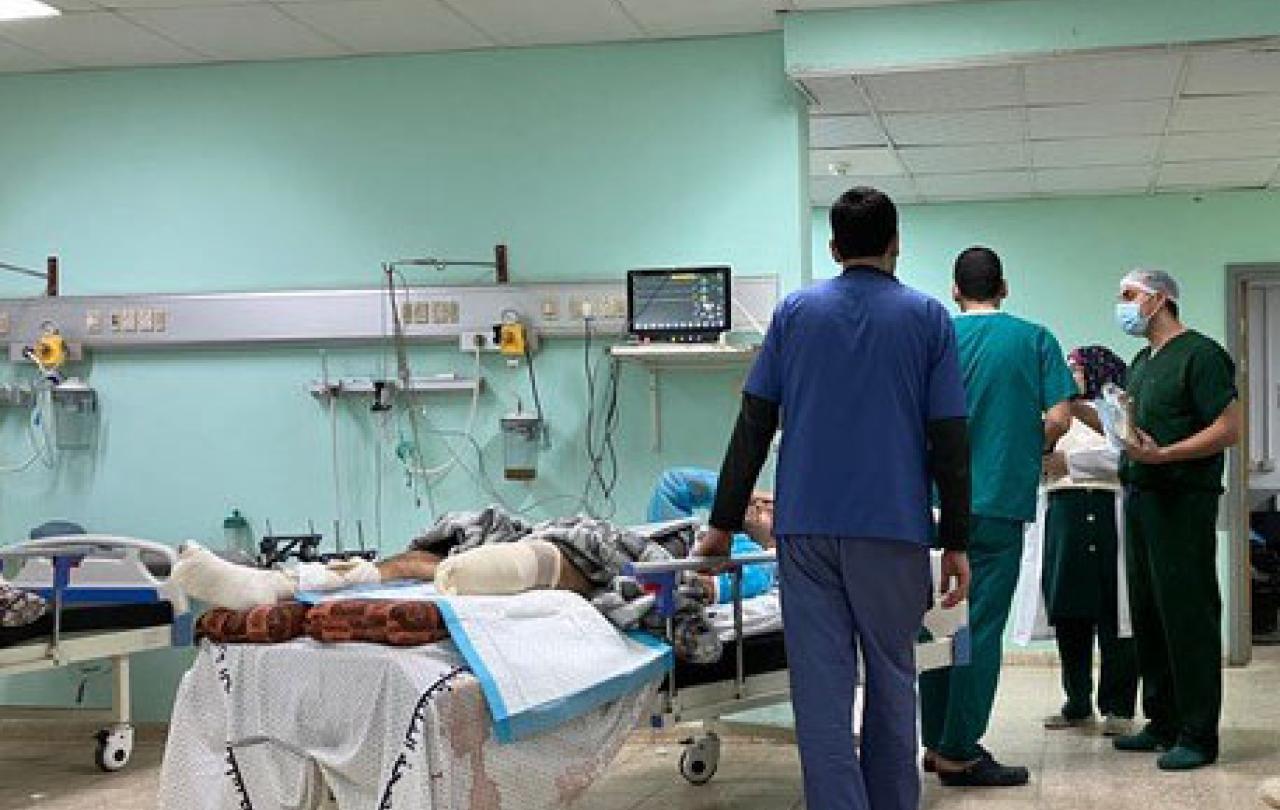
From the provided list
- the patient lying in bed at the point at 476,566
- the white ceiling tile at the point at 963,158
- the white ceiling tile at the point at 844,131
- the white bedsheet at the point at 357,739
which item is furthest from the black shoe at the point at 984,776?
the white ceiling tile at the point at 963,158

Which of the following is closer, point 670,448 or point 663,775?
point 663,775

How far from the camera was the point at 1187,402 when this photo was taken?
4793 millimetres

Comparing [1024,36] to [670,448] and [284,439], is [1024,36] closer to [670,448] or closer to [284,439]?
[670,448]

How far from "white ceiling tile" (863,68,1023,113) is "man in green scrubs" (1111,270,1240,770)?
1.14m

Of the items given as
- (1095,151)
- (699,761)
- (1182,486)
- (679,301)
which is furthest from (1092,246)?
(699,761)

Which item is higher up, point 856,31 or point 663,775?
point 856,31

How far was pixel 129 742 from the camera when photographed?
17.5ft

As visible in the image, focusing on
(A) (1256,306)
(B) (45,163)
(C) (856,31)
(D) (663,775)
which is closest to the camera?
(D) (663,775)

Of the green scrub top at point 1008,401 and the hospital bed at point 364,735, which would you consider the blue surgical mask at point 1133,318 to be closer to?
the green scrub top at point 1008,401

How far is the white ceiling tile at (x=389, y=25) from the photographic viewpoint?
17.6ft

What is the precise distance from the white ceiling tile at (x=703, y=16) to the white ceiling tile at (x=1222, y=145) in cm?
239

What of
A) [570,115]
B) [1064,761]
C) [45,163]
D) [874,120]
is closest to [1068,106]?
[874,120]

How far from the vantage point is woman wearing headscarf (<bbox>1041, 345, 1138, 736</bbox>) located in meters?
5.67

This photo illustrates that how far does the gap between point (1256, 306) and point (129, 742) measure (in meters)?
7.55
